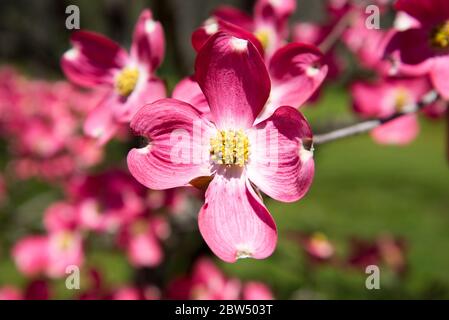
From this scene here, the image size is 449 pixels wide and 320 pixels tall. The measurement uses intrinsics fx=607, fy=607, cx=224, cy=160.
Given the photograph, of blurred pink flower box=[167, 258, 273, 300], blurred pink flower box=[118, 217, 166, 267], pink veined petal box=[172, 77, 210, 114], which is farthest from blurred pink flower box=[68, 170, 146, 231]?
pink veined petal box=[172, 77, 210, 114]

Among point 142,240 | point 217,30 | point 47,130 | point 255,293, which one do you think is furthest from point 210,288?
point 47,130

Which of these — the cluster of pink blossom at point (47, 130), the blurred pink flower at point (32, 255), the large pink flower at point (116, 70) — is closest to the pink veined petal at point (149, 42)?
the large pink flower at point (116, 70)

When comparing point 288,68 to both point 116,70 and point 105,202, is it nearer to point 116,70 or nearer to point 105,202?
point 116,70

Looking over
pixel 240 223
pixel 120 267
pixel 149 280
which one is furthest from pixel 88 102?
pixel 240 223

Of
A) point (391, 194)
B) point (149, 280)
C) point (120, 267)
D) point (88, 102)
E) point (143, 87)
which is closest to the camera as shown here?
point (143, 87)
